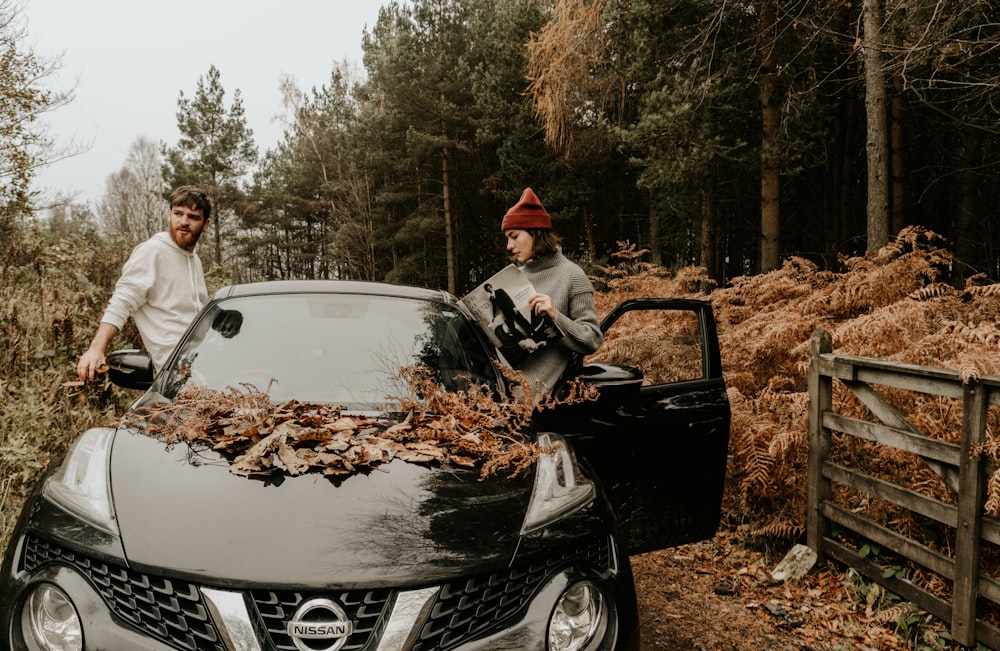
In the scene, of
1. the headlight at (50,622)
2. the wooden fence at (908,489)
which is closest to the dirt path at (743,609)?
the wooden fence at (908,489)

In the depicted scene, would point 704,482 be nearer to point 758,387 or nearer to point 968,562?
point 968,562

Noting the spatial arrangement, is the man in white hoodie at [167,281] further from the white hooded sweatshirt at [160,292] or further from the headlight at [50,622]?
the headlight at [50,622]

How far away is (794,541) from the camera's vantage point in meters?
4.61

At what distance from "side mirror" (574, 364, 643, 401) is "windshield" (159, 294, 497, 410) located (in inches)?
17.8

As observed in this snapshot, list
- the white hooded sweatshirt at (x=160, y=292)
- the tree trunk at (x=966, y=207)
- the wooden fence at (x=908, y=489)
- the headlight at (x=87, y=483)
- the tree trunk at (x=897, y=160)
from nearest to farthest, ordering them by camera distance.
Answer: the headlight at (x=87, y=483)
the wooden fence at (x=908, y=489)
the white hooded sweatshirt at (x=160, y=292)
the tree trunk at (x=897, y=160)
the tree trunk at (x=966, y=207)

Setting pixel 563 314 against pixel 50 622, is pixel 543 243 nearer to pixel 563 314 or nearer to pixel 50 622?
pixel 563 314

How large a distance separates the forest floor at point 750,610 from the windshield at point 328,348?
1894 mm

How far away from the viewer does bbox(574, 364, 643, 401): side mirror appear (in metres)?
3.03

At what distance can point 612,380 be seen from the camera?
120 inches

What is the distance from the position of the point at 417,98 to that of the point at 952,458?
26.2m

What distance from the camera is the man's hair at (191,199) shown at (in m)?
4.02

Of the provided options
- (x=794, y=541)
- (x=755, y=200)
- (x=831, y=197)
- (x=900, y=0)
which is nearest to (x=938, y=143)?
(x=831, y=197)

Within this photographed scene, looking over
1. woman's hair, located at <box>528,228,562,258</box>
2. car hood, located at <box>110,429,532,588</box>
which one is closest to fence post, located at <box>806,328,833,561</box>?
woman's hair, located at <box>528,228,562,258</box>

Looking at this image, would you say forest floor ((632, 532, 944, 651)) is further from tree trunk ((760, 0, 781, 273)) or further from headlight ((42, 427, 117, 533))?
tree trunk ((760, 0, 781, 273))
